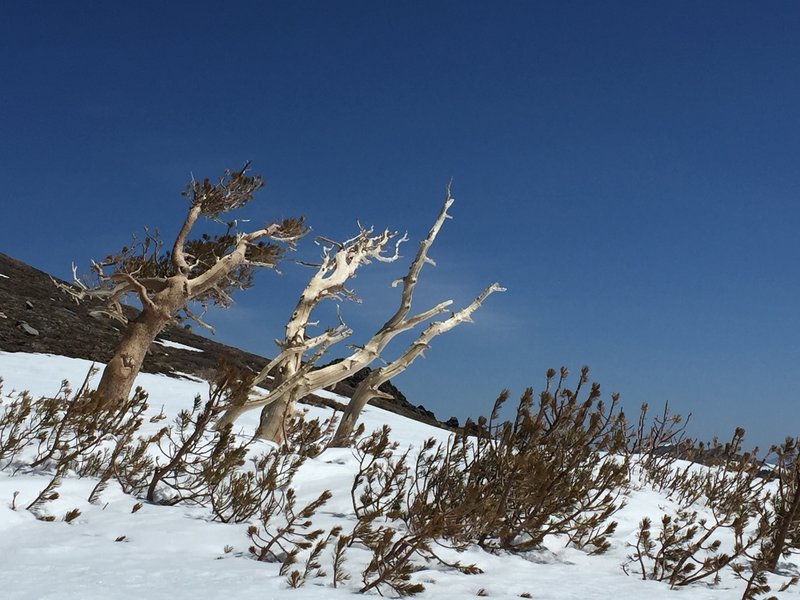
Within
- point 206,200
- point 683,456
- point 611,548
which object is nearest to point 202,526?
point 611,548

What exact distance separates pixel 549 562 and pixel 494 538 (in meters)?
0.44

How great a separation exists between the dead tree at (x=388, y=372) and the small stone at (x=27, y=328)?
1514 cm

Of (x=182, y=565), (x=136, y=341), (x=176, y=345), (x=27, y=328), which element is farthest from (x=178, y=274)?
(x=176, y=345)

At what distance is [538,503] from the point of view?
A: 188 inches

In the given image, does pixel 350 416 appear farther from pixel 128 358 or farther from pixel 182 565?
pixel 182 565

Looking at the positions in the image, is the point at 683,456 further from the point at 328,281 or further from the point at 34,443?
the point at 34,443

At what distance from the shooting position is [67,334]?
22969 millimetres

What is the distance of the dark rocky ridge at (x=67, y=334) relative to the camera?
789 inches

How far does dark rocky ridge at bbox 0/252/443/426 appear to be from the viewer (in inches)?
789

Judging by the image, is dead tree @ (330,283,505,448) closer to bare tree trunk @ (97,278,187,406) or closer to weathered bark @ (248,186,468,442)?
weathered bark @ (248,186,468,442)

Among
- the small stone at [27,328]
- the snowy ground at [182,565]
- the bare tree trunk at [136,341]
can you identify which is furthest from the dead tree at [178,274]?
the small stone at [27,328]

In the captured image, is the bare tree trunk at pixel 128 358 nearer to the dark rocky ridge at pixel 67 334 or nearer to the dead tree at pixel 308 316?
the dead tree at pixel 308 316

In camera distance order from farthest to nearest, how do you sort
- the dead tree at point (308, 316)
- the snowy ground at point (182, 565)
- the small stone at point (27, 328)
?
the small stone at point (27, 328), the dead tree at point (308, 316), the snowy ground at point (182, 565)

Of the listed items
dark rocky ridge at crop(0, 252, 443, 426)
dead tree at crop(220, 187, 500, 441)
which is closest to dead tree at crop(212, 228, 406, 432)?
dead tree at crop(220, 187, 500, 441)
